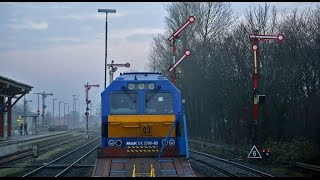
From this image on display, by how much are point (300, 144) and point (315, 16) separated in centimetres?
1187

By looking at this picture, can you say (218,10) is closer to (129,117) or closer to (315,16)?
(315,16)

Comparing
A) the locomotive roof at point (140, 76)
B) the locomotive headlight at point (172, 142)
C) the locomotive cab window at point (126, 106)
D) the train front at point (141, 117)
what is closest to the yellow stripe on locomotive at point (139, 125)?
the train front at point (141, 117)

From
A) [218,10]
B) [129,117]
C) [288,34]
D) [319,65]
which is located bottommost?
[129,117]

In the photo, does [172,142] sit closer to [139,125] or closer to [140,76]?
[139,125]

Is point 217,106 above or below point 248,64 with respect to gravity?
below

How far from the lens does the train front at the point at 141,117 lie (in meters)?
16.4

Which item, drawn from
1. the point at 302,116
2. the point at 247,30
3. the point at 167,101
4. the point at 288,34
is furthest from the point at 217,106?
the point at 167,101

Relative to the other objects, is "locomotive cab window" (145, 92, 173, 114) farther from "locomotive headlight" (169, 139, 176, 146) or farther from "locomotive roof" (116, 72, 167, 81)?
"locomotive headlight" (169, 139, 176, 146)

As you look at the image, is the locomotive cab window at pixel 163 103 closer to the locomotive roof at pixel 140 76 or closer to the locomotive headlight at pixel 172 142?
the locomotive roof at pixel 140 76

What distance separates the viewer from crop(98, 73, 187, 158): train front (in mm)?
16375

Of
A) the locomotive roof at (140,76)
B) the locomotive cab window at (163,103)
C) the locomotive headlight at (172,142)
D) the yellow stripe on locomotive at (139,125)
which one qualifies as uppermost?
the locomotive roof at (140,76)

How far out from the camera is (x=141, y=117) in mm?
16359

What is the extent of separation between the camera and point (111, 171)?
15.1 metres

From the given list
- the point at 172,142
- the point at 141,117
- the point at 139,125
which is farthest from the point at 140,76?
the point at 172,142
